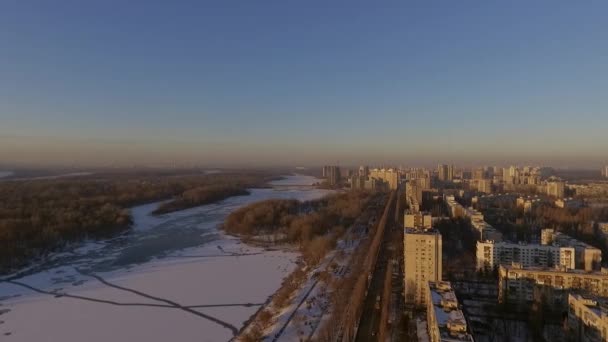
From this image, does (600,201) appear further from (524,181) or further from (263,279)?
(263,279)

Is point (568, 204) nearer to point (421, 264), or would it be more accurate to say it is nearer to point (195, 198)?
point (421, 264)

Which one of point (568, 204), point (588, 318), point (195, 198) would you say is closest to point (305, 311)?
point (588, 318)

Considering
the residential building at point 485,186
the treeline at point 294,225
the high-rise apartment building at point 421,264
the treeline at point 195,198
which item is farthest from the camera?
the residential building at point 485,186

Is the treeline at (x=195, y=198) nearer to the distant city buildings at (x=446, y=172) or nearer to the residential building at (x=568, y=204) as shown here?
the residential building at (x=568, y=204)

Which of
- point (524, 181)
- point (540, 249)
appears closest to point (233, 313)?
point (540, 249)

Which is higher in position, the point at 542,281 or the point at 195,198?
the point at 542,281

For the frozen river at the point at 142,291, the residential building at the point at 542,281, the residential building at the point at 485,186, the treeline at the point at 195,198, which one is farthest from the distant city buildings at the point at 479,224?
the treeline at the point at 195,198
